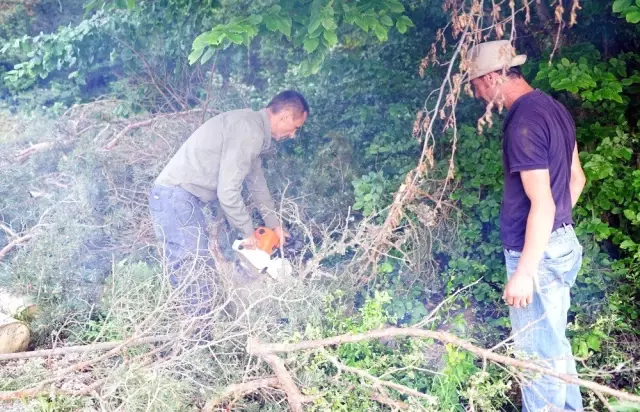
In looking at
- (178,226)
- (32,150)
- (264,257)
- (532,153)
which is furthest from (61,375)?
(32,150)

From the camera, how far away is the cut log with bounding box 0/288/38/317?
405 cm

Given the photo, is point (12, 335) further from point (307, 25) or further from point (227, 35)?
point (307, 25)

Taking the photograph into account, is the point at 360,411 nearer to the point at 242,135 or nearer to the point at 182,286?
the point at 182,286

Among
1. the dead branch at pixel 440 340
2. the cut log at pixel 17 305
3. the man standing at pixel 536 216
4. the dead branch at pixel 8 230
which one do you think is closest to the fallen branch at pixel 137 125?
the dead branch at pixel 8 230

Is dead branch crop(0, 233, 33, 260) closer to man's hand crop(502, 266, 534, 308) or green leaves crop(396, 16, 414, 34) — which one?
green leaves crop(396, 16, 414, 34)

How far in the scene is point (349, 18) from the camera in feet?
10.5

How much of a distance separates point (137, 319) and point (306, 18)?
7.27ft

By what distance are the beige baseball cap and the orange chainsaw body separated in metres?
2.01

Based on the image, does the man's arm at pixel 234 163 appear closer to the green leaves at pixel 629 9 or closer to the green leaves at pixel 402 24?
the green leaves at pixel 402 24

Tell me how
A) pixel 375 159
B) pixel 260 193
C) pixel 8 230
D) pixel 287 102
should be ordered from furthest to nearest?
pixel 375 159 → pixel 8 230 → pixel 260 193 → pixel 287 102

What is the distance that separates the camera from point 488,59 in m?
2.69

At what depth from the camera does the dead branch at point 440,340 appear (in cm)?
238

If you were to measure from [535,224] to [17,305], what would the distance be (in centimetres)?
384

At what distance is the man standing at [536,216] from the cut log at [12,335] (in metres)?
3.35
